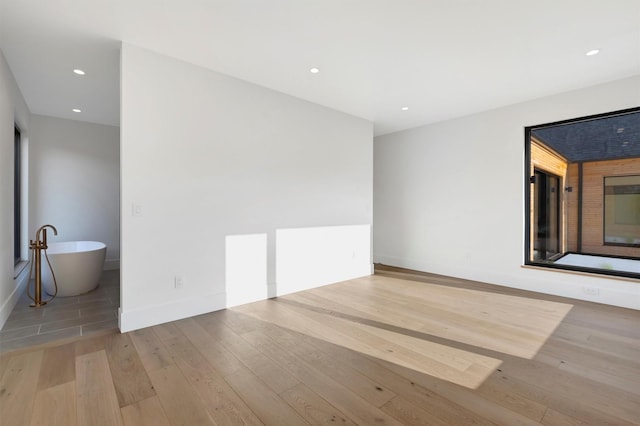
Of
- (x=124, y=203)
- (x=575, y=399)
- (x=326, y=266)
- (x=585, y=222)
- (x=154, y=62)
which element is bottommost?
(x=575, y=399)

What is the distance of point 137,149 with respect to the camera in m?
2.73

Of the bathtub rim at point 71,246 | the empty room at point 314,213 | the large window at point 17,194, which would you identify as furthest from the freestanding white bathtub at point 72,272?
the large window at point 17,194

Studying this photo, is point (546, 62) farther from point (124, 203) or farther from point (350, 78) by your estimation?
point (124, 203)

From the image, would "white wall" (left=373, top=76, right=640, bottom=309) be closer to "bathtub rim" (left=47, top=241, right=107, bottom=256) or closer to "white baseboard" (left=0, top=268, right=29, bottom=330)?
"bathtub rim" (left=47, top=241, right=107, bottom=256)

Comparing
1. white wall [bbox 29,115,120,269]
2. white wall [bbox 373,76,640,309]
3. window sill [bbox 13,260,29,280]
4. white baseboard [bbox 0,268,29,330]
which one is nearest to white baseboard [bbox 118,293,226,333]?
white baseboard [bbox 0,268,29,330]

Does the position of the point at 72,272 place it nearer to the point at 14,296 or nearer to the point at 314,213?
the point at 14,296

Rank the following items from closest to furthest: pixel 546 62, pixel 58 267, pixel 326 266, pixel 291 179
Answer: pixel 546 62
pixel 58 267
pixel 291 179
pixel 326 266

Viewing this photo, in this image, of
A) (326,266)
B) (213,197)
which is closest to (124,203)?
(213,197)

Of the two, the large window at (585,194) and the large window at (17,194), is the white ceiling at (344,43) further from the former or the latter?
the large window at (17,194)

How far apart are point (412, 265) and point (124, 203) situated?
4.54 m

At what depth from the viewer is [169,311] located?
290cm

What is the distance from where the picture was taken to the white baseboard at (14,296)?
277cm

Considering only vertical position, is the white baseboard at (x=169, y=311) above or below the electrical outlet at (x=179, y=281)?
below

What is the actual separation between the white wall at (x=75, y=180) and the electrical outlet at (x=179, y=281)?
320cm
